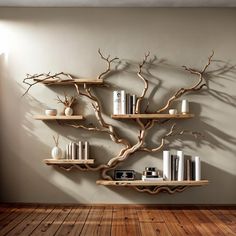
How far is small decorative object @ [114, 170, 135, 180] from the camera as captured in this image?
500 centimetres

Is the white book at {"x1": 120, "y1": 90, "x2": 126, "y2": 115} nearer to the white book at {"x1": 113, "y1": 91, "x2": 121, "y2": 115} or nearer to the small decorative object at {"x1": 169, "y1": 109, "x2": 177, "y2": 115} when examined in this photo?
the white book at {"x1": 113, "y1": 91, "x2": 121, "y2": 115}

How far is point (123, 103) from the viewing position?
4.91 metres

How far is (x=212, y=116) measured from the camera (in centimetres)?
508

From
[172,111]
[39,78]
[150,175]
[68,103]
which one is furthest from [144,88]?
[39,78]

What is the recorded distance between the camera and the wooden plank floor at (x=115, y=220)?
3871 mm

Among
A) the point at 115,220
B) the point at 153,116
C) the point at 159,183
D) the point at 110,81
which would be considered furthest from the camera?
the point at 110,81

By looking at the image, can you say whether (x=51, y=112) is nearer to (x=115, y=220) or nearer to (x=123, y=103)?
(x=123, y=103)

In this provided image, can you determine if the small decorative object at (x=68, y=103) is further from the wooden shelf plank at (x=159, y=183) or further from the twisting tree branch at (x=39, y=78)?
the wooden shelf plank at (x=159, y=183)

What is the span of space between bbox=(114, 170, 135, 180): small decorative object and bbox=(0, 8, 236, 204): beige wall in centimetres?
11

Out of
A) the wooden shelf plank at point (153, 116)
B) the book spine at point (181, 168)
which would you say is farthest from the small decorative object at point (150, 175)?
the wooden shelf plank at point (153, 116)

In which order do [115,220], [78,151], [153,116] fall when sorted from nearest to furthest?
[115,220] < [153,116] < [78,151]

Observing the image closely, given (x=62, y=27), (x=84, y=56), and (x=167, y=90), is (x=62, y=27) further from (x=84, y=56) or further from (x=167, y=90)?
(x=167, y=90)

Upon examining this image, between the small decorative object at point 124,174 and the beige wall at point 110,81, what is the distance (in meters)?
0.11

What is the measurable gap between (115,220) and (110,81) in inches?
69.3
